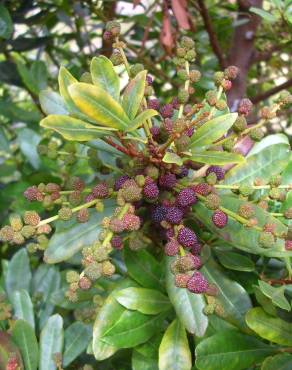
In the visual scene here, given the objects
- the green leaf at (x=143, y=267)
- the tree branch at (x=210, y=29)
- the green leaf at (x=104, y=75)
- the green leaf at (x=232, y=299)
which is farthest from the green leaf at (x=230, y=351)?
the tree branch at (x=210, y=29)

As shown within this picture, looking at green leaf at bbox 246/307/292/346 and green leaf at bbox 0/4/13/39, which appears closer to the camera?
green leaf at bbox 246/307/292/346

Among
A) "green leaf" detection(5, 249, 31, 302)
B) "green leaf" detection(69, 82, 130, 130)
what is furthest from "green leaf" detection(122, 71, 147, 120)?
"green leaf" detection(5, 249, 31, 302)

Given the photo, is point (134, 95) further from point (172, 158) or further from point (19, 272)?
point (19, 272)

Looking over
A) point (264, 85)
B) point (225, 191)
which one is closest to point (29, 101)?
point (264, 85)

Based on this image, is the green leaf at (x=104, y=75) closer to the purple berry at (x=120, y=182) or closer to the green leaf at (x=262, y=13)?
the purple berry at (x=120, y=182)

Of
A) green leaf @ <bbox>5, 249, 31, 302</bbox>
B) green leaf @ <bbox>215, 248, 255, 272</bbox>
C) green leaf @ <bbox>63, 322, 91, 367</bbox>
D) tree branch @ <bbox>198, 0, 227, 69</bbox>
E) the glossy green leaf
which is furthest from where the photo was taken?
tree branch @ <bbox>198, 0, 227, 69</bbox>

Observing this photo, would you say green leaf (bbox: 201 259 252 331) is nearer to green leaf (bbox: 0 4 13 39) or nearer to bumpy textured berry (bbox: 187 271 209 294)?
bumpy textured berry (bbox: 187 271 209 294)

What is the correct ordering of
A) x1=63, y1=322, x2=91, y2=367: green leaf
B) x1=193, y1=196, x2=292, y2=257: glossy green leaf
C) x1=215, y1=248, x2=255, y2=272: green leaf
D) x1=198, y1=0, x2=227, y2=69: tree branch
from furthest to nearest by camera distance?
x1=198, y1=0, x2=227, y2=69: tree branch → x1=63, y1=322, x2=91, y2=367: green leaf → x1=215, y1=248, x2=255, y2=272: green leaf → x1=193, y1=196, x2=292, y2=257: glossy green leaf

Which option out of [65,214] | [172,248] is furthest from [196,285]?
[65,214]
